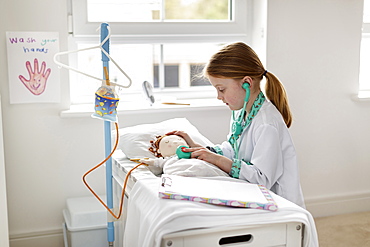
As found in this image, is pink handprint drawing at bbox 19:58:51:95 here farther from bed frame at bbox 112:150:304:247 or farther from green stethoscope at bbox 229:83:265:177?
bed frame at bbox 112:150:304:247

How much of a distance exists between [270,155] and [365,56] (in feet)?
6.40

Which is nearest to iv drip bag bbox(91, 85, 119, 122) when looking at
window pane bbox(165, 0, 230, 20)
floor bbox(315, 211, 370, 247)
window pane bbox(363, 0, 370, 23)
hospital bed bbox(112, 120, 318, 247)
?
hospital bed bbox(112, 120, 318, 247)

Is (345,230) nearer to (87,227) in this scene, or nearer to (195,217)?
(87,227)

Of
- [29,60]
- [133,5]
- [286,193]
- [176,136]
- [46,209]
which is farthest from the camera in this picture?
[133,5]

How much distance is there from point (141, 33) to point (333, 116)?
1253 mm

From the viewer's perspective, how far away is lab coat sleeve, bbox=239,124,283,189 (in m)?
1.65

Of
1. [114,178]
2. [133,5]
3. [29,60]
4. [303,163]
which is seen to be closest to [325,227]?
[303,163]

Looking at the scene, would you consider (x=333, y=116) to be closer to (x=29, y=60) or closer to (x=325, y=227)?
(x=325, y=227)

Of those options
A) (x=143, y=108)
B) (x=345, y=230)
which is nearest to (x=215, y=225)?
(x=143, y=108)

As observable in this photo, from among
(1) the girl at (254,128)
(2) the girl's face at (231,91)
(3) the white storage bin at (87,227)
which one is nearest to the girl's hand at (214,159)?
(1) the girl at (254,128)

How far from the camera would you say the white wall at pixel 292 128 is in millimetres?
2402

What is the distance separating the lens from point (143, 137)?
1998mm

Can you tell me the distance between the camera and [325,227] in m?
2.85

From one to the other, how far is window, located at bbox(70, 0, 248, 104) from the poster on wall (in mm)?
223
